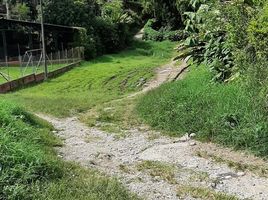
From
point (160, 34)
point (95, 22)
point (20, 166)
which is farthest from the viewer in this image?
point (160, 34)

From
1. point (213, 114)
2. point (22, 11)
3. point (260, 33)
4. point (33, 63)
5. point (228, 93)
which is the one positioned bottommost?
point (33, 63)

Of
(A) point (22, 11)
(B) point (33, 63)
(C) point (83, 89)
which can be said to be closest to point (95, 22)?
(A) point (22, 11)

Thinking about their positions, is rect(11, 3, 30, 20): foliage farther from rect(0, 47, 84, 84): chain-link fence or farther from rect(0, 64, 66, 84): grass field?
rect(0, 64, 66, 84): grass field

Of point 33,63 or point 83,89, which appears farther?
point 33,63

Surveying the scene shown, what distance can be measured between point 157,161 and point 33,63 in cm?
1869

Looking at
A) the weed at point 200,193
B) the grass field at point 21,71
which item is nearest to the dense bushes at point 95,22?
the grass field at point 21,71

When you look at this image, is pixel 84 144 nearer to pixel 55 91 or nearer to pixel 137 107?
pixel 137 107

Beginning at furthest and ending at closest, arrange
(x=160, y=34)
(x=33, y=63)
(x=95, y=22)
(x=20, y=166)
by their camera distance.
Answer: (x=160, y=34), (x=95, y=22), (x=33, y=63), (x=20, y=166)

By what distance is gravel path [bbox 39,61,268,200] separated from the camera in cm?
620

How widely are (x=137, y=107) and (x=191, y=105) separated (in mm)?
2571

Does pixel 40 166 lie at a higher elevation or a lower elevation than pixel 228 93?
lower

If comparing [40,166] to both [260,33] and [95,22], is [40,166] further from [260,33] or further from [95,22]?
[95,22]

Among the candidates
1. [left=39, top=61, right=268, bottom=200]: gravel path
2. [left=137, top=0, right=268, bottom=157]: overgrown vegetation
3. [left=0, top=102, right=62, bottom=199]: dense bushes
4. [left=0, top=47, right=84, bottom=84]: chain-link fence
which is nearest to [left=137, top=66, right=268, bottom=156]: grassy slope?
[left=137, top=0, right=268, bottom=157]: overgrown vegetation

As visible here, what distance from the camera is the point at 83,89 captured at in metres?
19.5
